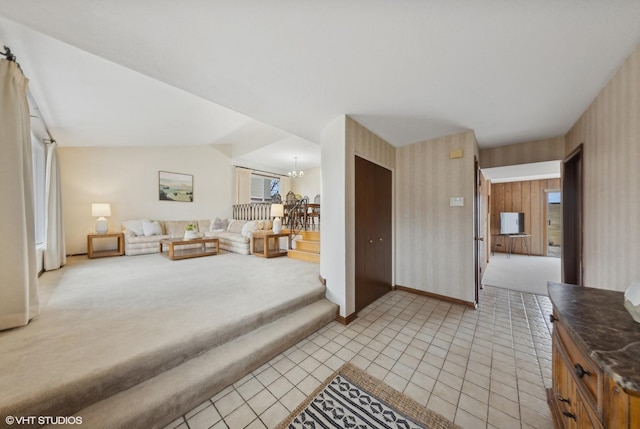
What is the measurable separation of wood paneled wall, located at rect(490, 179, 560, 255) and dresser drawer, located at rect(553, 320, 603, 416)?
27.8 feet

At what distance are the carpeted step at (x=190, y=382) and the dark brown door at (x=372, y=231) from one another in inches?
44.6

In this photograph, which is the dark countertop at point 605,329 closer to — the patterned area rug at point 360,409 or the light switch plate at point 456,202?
the patterned area rug at point 360,409

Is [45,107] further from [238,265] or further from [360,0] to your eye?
[360,0]

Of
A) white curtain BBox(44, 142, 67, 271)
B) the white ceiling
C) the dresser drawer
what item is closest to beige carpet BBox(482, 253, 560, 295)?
the white ceiling

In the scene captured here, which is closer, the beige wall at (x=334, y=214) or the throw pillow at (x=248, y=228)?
the beige wall at (x=334, y=214)

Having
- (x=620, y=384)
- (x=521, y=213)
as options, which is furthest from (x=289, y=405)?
(x=521, y=213)

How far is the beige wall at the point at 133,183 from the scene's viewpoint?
16.6 ft

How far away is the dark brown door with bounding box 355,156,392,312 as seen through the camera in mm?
2857

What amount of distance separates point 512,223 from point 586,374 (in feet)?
27.8

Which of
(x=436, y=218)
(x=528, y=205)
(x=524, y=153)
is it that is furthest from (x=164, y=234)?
(x=528, y=205)

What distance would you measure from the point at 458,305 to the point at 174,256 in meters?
5.46

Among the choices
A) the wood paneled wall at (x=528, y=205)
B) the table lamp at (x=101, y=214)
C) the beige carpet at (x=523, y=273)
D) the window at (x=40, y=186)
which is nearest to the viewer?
the window at (x=40, y=186)

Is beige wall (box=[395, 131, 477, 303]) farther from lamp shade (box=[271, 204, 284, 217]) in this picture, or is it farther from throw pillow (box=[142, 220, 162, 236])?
throw pillow (box=[142, 220, 162, 236])

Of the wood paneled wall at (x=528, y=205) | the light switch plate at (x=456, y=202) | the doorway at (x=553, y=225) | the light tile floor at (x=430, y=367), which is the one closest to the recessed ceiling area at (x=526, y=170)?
the wood paneled wall at (x=528, y=205)
